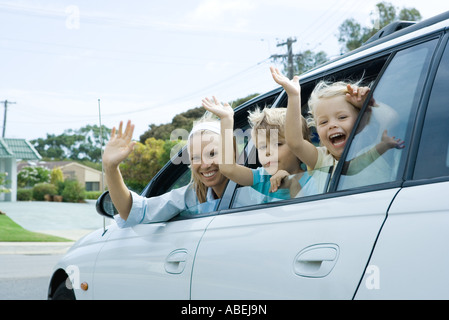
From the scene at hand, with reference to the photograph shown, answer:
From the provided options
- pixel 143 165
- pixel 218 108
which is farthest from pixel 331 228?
pixel 143 165

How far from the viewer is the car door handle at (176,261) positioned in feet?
7.70

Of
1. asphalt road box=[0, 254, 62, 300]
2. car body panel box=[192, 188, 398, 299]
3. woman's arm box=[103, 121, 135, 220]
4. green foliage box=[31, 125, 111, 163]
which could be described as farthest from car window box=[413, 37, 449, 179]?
green foliage box=[31, 125, 111, 163]

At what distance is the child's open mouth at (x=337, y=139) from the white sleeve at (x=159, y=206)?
37.6 inches

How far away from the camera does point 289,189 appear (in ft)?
7.22

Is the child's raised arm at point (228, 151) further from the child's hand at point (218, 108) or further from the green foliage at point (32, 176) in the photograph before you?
the green foliage at point (32, 176)

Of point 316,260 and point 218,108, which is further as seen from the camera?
point 218,108

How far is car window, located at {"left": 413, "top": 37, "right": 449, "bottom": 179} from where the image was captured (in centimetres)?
146

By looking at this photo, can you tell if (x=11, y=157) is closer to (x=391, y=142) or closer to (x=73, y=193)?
(x=73, y=193)

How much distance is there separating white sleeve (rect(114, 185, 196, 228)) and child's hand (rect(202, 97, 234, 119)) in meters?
0.54

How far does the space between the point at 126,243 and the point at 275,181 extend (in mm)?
1029

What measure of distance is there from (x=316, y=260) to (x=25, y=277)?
7968 mm

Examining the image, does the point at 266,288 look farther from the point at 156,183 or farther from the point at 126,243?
the point at 156,183

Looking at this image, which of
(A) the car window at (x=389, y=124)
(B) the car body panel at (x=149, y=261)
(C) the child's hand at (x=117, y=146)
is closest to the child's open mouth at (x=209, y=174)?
(B) the car body panel at (x=149, y=261)
